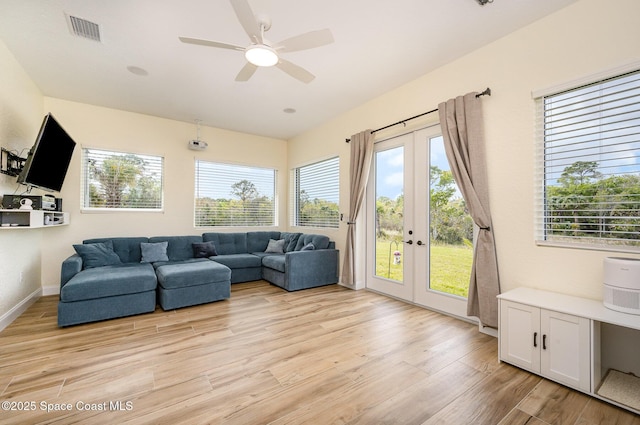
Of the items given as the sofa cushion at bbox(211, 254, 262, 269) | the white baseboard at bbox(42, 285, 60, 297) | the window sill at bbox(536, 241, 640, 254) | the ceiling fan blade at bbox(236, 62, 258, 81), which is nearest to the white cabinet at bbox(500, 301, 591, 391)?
the window sill at bbox(536, 241, 640, 254)

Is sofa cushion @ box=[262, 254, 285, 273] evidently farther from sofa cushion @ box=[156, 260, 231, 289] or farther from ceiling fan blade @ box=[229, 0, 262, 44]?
ceiling fan blade @ box=[229, 0, 262, 44]

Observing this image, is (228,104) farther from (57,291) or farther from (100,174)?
(57,291)

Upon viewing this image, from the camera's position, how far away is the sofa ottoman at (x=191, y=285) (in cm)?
373

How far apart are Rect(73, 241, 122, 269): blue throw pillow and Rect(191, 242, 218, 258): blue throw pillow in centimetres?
120

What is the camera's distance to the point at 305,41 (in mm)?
2393

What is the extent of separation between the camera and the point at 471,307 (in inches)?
122

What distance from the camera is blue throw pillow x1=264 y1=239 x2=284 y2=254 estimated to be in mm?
5930

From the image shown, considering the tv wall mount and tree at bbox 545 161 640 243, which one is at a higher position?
the tv wall mount

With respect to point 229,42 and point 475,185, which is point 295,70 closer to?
point 229,42

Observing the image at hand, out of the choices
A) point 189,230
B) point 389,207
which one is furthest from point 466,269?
point 189,230

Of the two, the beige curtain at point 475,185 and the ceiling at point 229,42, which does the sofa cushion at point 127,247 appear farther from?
the beige curtain at point 475,185

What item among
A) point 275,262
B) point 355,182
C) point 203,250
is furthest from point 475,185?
point 203,250

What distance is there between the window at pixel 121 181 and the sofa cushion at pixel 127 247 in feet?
2.22

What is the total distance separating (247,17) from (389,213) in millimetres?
3212
